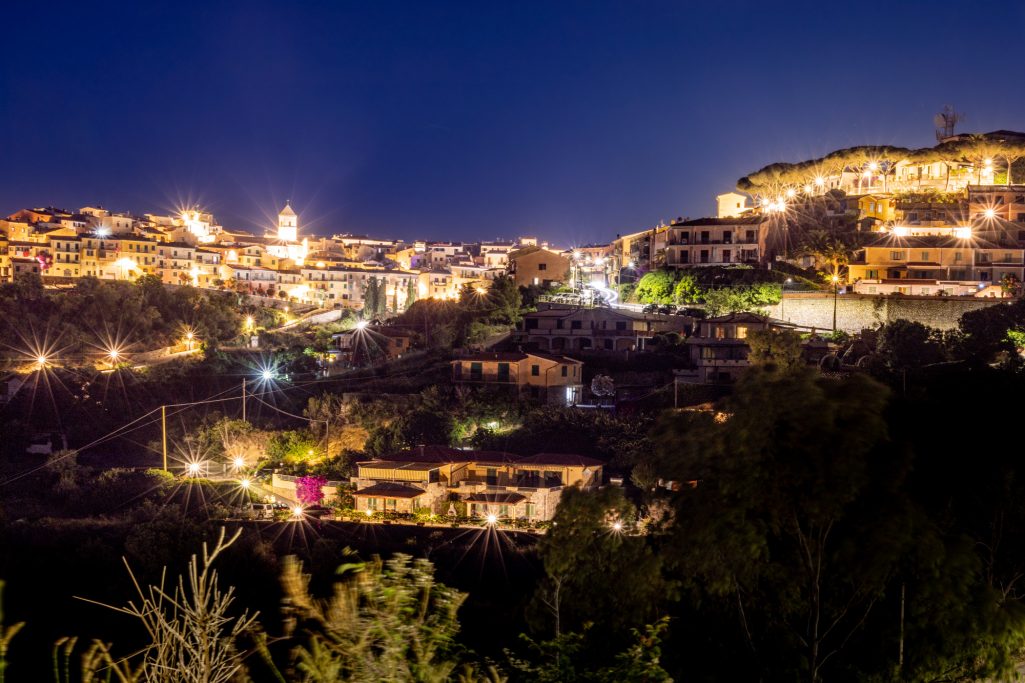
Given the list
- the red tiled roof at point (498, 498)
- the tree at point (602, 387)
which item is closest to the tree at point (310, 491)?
the red tiled roof at point (498, 498)

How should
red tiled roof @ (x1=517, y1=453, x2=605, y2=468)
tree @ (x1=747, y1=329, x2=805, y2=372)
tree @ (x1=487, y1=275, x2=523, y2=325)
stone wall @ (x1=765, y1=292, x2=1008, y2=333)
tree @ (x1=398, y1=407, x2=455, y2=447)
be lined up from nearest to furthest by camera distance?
tree @ (x1=747, y1=329, x2=805, y2=372) < red tiled roof @ (x1=517, y1=453, x2=605, y2=468) < tree @ (x1=398, y1=407, x2=455, y2=447) < stone wall @ (x1=765, y1=292, x2=1008, y2=333) < tree @ (x1=487, y1=275, x2=523, y2=325)

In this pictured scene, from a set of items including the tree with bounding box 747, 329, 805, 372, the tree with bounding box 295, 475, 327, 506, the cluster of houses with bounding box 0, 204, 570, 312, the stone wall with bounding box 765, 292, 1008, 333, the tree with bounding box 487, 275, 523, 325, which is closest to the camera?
the tree with bounding box 747, 329, 805, 372

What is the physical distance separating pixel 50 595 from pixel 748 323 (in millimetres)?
16537

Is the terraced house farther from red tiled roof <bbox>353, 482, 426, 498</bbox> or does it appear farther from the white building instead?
Answer: the white building

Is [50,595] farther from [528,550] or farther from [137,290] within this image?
[137,290]

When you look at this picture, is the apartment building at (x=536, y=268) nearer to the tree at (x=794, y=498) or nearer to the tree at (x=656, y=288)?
the tree at (x=656, y=288)

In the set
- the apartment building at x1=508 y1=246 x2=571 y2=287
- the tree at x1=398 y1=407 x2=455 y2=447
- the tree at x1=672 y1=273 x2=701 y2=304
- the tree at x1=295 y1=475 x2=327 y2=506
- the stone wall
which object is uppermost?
the apartment building at x1=508 y1=246 x2=571 y2=287

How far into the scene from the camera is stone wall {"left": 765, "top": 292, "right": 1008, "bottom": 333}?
73.5 ft

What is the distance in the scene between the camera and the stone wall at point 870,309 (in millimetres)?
22391

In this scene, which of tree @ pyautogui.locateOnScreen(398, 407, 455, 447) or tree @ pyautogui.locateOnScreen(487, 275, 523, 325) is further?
tree @ pyautogui.locateOnScreen(487, 275, 523, 325)

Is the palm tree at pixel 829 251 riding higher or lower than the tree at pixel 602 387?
higher

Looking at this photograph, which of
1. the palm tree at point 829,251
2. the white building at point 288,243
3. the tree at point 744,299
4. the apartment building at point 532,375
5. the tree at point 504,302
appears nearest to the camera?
the apartment building at point 532,375

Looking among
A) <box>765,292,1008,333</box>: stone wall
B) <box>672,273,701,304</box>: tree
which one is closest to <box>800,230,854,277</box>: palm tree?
<box>765,292,1008,333</box>: stone wall

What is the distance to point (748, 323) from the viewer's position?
71.4 ft
